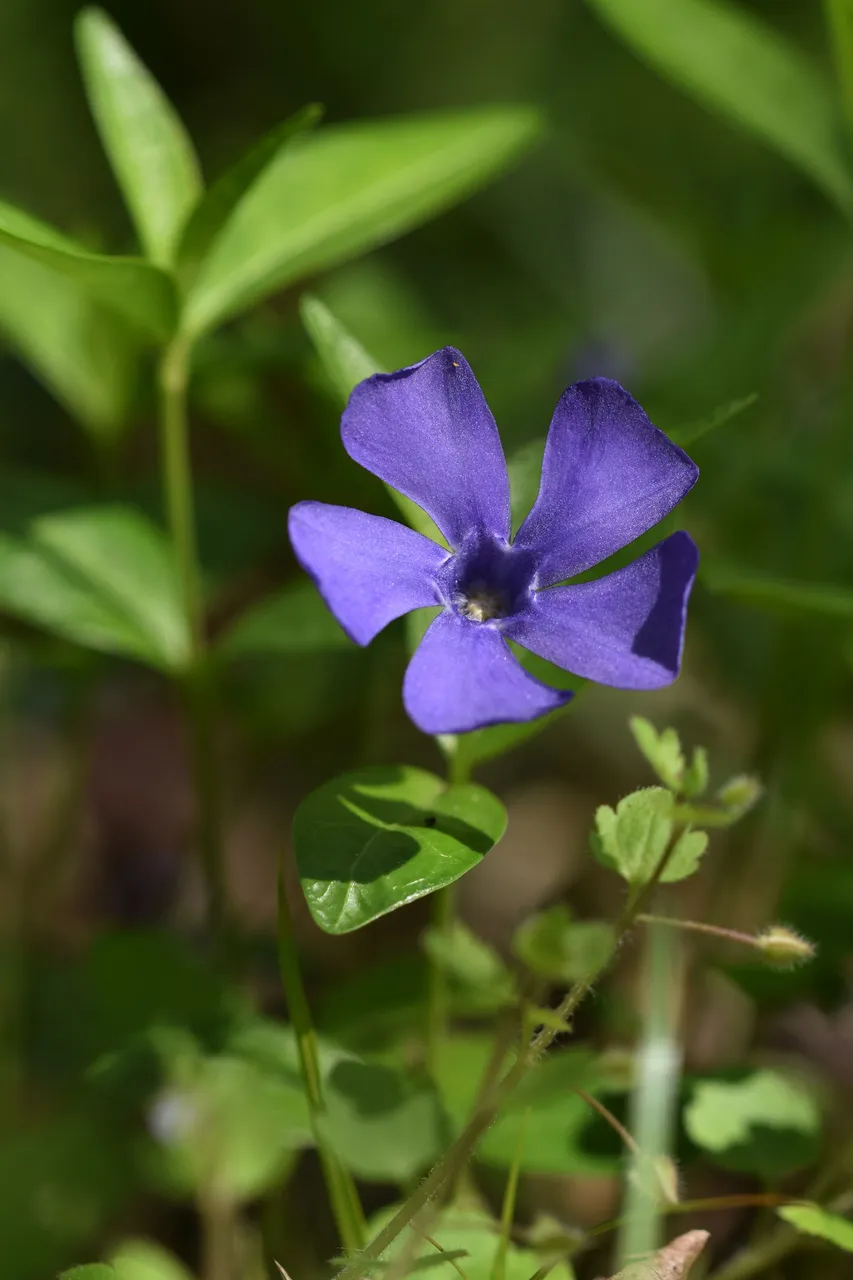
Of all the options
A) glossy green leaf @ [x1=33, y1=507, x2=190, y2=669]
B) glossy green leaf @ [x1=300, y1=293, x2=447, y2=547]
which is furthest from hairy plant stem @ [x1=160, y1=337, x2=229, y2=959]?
glossy green leaf @ [x1=300, y1=293, x2=447, y2=547]

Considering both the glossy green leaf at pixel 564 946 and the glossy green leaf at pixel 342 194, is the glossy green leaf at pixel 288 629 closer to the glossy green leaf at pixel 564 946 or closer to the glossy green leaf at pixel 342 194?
the glossy green leaf at pixel 342 194

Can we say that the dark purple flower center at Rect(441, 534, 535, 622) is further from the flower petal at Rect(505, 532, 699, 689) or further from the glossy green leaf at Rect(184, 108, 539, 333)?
the glossy green leaf at Rect(184, 108, 539, 333)

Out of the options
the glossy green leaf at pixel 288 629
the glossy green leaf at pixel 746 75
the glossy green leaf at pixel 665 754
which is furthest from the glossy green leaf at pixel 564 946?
the glossy green leaf at pixel 746 75

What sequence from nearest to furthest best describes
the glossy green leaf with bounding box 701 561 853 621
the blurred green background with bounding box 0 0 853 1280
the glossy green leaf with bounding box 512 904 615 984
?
the glossy green leaf with bounding box 512 904 615 984
the glossy green leaf with bounding box 701 561 853 621
the blurred green background with bounding box 0 0 853 1280

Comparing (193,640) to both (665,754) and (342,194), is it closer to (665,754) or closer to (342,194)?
(342,194)

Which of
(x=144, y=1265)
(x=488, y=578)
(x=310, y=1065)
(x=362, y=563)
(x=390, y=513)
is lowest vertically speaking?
(x=144, y=1265)

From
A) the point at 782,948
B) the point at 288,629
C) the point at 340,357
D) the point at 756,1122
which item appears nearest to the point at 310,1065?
the point at 782,948

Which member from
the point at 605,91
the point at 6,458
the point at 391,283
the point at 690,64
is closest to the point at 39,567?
the point at 690,64

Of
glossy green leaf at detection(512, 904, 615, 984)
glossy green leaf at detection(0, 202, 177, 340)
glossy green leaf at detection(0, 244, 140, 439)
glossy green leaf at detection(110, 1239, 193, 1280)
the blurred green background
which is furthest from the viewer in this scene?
glossy green leaf at detection(0, 244, 140, 439)
